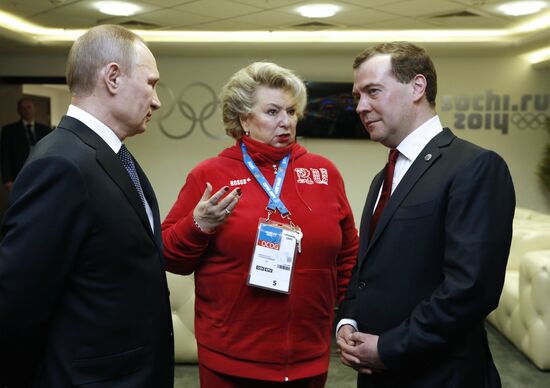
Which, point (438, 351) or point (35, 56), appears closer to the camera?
point (438, 351)

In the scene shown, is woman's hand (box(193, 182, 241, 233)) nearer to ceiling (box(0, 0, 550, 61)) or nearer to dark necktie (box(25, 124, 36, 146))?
ceiling (box(0, 0, 550, 61))

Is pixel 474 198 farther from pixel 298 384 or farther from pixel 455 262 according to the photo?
pixel 298 384

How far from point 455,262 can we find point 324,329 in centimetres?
72

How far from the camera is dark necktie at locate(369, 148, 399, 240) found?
5.05 feet

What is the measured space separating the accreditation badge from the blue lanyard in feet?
0.19

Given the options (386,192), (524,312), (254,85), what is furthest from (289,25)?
(386,192)

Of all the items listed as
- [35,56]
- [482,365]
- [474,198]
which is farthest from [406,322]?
[35,56]

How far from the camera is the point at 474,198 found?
1.24m

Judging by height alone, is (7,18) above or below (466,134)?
above

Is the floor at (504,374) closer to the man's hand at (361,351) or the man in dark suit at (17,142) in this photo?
the man's hand at (361,351)

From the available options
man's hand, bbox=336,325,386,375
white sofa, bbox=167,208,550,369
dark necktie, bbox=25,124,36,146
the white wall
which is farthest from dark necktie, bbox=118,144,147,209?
dark necktie, bbox=25,124,36,146

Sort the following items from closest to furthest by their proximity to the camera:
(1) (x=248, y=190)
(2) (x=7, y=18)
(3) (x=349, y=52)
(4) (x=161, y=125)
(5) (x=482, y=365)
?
(5) (x=482, y=365)
(1) (x=248, y=190)
(2) (x=7, y=18)
(3) (x=349, y=52)
(4) (x=161, y=125)

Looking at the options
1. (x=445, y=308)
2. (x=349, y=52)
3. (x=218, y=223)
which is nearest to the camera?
(x=445, y=308)

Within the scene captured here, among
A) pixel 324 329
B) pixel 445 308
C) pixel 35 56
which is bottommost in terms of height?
pixel 324 329
